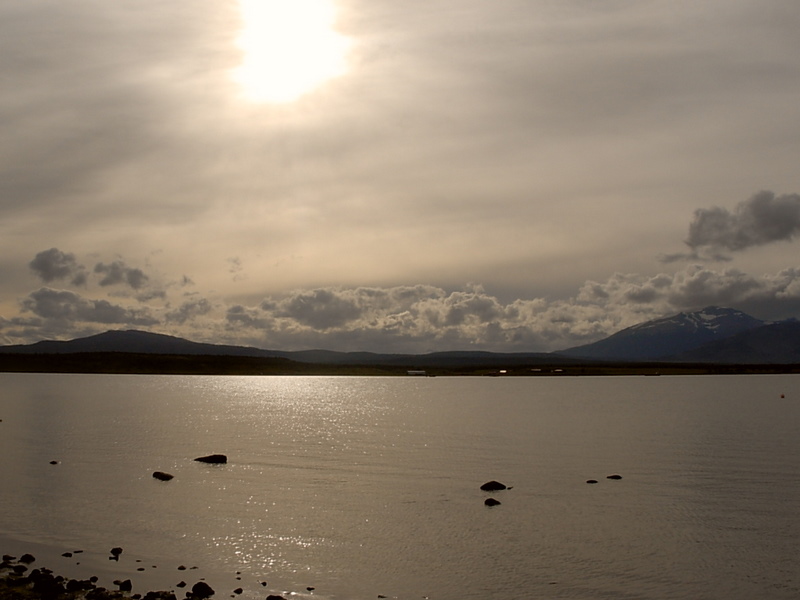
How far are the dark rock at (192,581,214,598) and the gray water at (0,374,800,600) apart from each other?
0.95 meters

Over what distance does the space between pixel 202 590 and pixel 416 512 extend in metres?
16.7

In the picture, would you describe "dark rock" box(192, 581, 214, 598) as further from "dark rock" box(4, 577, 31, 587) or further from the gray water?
"dark rock" box(4, 577, 31, 587)

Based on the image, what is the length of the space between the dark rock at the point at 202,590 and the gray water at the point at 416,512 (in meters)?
0.95

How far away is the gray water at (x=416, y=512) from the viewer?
2981 cm

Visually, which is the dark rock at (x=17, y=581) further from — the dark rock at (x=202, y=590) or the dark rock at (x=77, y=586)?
the dark rock at (x=202, y=590)

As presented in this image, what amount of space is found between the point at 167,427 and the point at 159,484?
45.0 metres

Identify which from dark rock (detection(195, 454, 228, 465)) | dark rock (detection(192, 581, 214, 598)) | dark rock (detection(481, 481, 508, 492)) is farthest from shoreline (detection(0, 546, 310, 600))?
dark rock (detection(195, 454, 228, 465))

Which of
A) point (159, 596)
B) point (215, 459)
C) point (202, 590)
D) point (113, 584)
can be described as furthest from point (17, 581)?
point (215, 459)

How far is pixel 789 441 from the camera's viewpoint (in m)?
77.9

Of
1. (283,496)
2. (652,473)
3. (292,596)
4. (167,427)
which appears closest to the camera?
(292,596)

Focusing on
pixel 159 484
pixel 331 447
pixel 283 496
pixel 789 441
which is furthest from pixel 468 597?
pixel 789 441

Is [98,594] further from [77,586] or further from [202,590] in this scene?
[202,590]

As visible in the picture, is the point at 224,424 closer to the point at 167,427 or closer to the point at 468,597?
the point at 167,427

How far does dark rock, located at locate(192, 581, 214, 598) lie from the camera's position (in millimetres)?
26516
